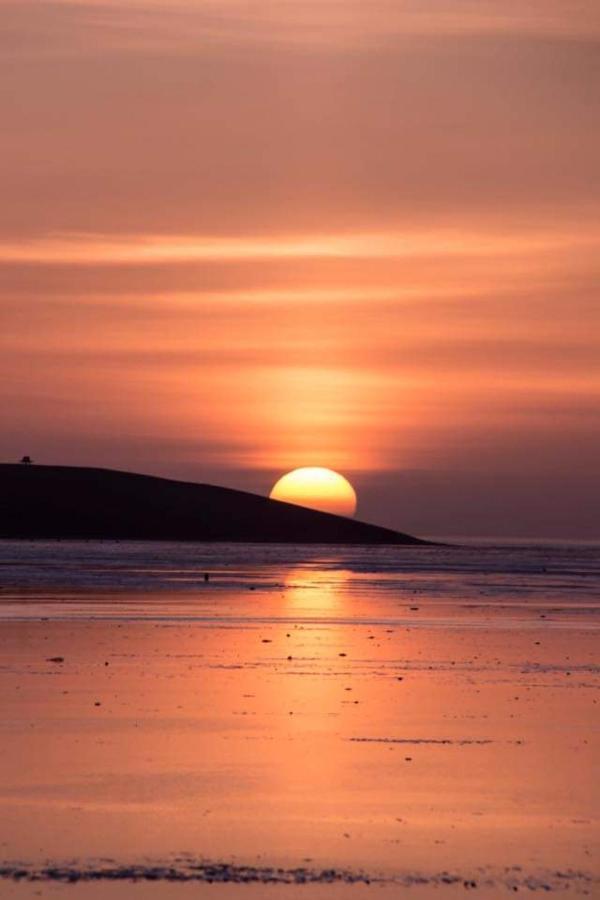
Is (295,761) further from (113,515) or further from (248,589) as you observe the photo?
(113,515)

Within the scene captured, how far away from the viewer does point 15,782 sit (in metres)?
14.7

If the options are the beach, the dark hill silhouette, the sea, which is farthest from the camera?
the dark hill silhouette

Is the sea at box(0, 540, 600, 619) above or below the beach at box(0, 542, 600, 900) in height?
above

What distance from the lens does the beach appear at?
1160 centimetres

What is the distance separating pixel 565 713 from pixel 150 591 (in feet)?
104

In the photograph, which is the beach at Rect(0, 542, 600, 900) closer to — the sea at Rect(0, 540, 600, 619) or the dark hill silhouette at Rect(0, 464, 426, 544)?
the sea at Rect(0, 540, 600, 619)

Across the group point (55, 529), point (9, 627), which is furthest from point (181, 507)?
point (9, 627)

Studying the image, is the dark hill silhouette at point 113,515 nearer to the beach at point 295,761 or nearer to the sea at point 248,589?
the sea at point 248,589

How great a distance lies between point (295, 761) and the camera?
52.9 feet

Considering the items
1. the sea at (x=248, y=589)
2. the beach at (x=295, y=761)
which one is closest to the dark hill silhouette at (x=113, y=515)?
the sea at (x=248, y=589)

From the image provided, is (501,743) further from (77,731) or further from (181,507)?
(181,507)

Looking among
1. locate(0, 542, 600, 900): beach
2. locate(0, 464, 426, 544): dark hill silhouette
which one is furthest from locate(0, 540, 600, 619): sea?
locate(0, 464, 426, 544): dark hill silhouette

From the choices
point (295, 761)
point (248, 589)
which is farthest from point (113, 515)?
point (295, 761)

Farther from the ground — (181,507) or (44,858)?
(181,507)
